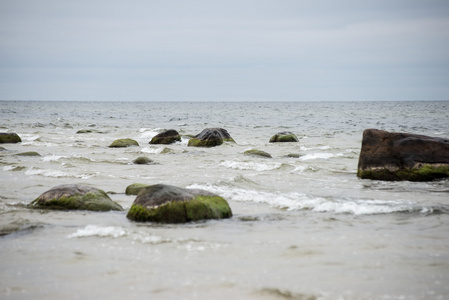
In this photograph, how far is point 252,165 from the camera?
1320 centimetres

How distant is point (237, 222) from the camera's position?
6461mm

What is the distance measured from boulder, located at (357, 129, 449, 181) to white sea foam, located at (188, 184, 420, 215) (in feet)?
9.40

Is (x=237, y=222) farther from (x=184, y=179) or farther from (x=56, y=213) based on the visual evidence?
(x=184, y=179)

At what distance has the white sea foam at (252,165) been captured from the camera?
42.0ft

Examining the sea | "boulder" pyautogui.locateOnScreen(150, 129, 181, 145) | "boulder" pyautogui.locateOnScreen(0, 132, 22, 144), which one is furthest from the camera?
"boulder" pyautogui.locateOnScreen(150, 129, 181, 145)

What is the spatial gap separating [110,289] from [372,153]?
8.38m

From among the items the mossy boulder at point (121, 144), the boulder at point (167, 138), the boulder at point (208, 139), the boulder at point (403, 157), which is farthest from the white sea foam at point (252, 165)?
the boulder at point (167, 138)

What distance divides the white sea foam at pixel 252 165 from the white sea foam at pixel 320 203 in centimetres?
392

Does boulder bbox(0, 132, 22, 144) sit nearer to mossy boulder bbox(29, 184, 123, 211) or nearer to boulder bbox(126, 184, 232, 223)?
mossy boulder bbox(29, 184, 123, 211)

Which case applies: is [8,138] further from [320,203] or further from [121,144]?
[320,203]

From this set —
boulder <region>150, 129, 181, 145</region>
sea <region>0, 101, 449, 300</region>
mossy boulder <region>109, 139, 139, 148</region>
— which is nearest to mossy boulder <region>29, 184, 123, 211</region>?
sea <region>0, 101, 449, 300</region>

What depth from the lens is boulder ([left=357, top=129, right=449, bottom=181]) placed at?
33.9 feet

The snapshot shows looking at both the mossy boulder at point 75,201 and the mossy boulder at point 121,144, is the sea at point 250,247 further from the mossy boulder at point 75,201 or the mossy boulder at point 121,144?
the mossy boulder at point 121,144

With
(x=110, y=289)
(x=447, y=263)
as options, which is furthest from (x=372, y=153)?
(x=110, y=289)
